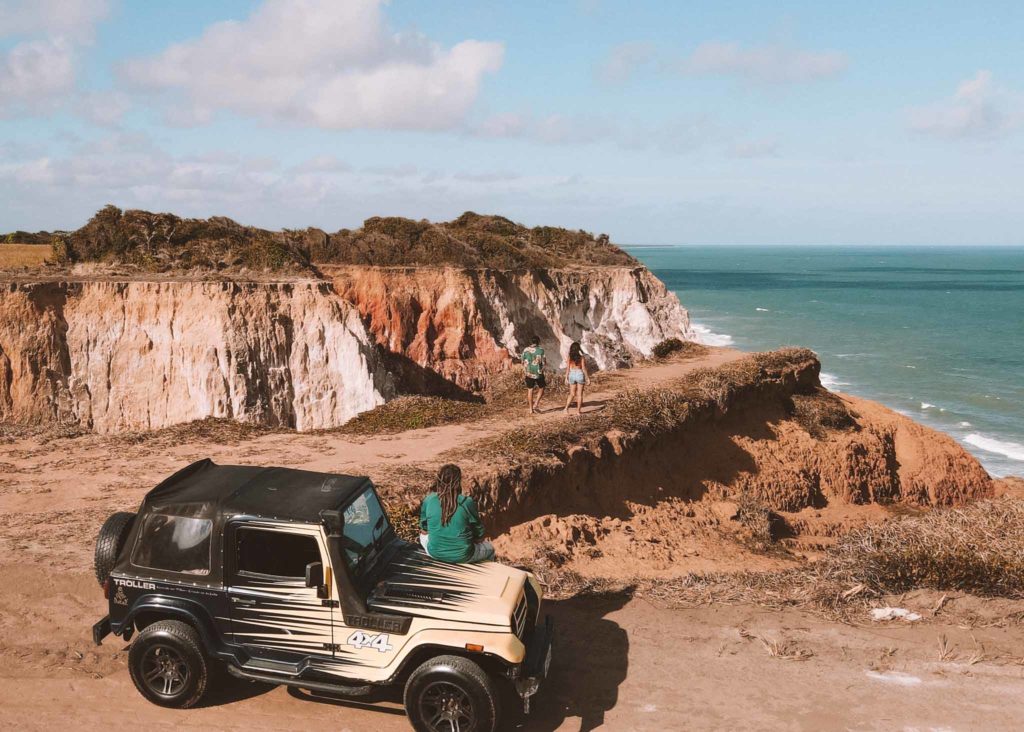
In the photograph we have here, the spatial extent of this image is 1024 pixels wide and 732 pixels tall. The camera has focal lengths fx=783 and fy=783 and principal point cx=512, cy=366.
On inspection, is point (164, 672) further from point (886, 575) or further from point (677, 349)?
point (677, 349)

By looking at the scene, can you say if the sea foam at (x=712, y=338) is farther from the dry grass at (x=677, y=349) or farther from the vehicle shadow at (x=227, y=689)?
the vehicle shadow at (x=227, y=689)

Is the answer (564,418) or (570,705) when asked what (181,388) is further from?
(570,705)

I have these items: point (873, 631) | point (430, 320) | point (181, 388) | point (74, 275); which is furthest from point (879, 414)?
point (74, 275)

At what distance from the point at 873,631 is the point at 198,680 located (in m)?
7.08

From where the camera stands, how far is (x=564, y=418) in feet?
59.3

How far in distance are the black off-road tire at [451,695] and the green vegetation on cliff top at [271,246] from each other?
21780mm

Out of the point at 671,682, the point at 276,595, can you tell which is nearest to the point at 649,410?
the point at 671,682

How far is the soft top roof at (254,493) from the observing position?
21.8 ft

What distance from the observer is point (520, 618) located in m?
6.77

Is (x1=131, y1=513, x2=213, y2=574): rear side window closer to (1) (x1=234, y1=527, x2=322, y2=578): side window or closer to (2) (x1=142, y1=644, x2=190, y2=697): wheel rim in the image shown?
(1) (x1=234, y1=527, x2=322, y2=578): side window

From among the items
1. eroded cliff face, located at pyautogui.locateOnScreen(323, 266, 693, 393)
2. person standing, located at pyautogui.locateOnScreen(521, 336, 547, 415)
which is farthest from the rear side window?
eroded cliff face, located at pyautogui.locateOnScreen(323, 266, 693, 393)

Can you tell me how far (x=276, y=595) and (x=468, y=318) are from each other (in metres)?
23.8

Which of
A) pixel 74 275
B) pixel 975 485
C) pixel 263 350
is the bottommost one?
pixel 975 485

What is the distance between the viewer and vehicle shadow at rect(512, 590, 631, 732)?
6941mm
